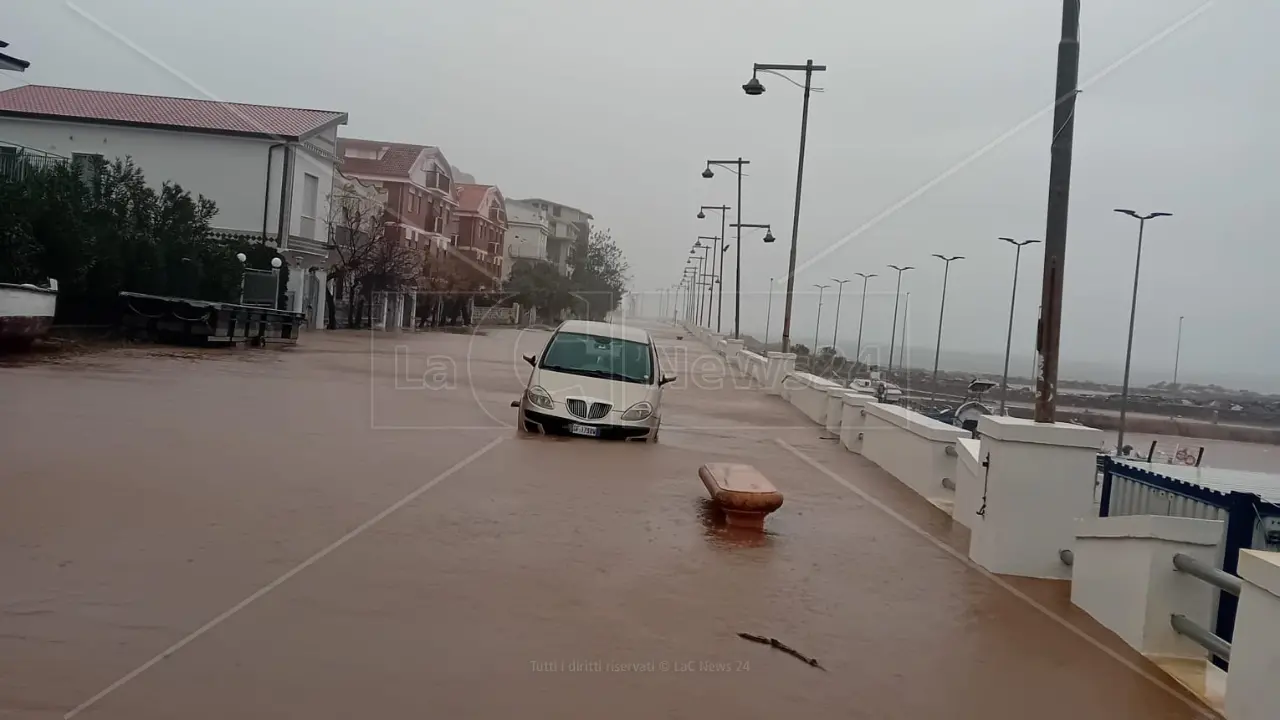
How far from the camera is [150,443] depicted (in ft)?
39.8

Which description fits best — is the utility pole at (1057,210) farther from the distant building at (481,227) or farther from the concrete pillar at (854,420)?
the distant building at (481,227)

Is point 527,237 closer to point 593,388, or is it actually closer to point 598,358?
point 598,358

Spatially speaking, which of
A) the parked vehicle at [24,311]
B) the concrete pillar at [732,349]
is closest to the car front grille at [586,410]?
the parked vehicle at [24,311]

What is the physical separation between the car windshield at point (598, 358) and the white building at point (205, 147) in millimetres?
29375

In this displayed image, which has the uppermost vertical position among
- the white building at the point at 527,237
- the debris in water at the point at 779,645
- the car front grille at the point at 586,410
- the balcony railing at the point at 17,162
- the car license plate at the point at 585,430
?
the white building at the point at 527,237

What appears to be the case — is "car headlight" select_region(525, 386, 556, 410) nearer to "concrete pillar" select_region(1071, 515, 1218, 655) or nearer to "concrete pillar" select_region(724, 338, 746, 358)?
"concrete pillar" select_region(1071, 515, 1218, 655)

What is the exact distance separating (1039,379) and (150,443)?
935 cm

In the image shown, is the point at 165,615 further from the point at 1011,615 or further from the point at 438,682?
the point at 1011,615

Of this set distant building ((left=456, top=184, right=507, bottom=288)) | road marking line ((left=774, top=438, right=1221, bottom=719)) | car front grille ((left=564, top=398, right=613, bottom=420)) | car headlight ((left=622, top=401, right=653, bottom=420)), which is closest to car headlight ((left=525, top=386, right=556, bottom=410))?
car front grille ((left=564, top=398, right=613, bottom=420))

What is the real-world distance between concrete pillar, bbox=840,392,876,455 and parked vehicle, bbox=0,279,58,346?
15.2 meters

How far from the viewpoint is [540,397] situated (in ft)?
50.1

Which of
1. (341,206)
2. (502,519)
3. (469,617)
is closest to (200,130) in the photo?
(341,206)

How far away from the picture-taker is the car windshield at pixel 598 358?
1583 centimetres

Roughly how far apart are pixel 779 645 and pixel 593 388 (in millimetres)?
9429
